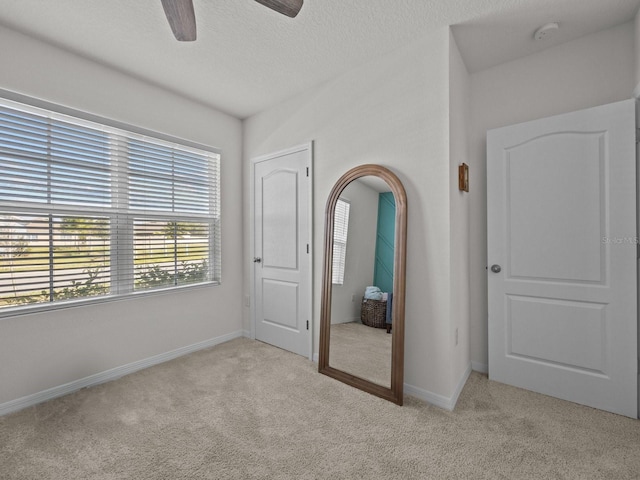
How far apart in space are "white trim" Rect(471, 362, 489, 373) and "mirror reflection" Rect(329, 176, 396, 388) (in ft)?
3.07

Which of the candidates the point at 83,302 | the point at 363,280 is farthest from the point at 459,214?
the point at 83,302

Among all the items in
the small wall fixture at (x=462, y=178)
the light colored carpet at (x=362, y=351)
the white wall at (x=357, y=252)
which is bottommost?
the light colored carpet at (x=362, y=351)

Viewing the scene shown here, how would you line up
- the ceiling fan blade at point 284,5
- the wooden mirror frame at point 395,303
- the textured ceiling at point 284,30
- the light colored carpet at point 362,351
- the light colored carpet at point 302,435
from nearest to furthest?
the ceiling fan blade at point 284,5, the light colored carpet at point 302,435, the textured ceiling at point 284,30, the wooden mirror frame at point 395,303, the light colored carpet at point 362,351

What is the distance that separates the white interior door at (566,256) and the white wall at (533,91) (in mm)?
159

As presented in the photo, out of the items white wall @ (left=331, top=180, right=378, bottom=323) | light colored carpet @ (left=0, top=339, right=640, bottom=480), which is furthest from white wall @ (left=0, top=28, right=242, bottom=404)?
white wall @ (left=331, top=180, right=378, bottom=323)

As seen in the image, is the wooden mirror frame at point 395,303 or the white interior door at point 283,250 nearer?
the wooden mirror frame at point 395,303

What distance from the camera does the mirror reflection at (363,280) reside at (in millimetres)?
2322

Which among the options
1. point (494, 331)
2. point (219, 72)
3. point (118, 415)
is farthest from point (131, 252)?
point (494, 331)

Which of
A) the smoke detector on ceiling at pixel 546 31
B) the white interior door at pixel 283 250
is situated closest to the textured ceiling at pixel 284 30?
the smoke detector on ceiling at pixel 546 31

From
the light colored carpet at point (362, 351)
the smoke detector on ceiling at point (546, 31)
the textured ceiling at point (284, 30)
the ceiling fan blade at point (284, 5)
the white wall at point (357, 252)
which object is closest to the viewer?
the ceiling fan blade at point (284, 5)

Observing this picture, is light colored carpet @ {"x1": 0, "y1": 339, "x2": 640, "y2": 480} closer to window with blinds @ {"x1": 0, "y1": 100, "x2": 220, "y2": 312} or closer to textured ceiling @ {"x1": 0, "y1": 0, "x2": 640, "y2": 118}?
window with blinds @ {"x1": 0, "y1": 100, "x2": 220, "y2": 312}

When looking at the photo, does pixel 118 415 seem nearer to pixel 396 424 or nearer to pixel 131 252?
pixel 131 252

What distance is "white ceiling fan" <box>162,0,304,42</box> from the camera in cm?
139

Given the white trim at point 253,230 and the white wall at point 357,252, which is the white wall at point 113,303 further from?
the white wall at point 357,252
